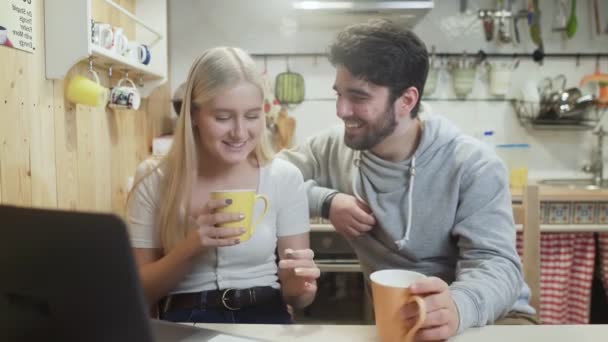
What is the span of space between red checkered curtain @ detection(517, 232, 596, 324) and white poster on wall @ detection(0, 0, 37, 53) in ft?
5.54

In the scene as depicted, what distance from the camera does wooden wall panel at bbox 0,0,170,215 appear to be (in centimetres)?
81

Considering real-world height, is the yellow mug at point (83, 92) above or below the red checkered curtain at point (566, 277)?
above

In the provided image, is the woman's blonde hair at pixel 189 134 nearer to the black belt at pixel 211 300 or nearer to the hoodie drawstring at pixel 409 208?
the black belt at pixel 211 300

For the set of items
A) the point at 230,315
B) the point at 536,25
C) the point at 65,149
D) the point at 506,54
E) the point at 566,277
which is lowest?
the point at 566,277

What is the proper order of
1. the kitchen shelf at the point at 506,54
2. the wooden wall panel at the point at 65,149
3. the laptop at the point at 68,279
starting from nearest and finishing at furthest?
the laptop at the point at 68,279, the wooden wall panel at the point at 65,149, the kitchen shelf at the point at 506,54

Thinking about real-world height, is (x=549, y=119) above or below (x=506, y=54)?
below

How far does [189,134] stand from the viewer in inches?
30.8

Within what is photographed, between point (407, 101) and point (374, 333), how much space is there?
403 millimetres

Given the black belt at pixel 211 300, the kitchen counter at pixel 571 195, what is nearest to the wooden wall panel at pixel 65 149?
the black belt at pixel 211 300

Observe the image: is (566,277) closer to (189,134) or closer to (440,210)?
(440,210)

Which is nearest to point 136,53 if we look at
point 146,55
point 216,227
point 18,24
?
point 146,55

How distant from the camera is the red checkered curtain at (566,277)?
180 centimetres

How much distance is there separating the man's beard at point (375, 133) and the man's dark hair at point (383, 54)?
0.10 ft

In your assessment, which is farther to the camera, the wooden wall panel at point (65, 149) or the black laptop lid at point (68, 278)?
the wooden wall panel at point (65, 149)
